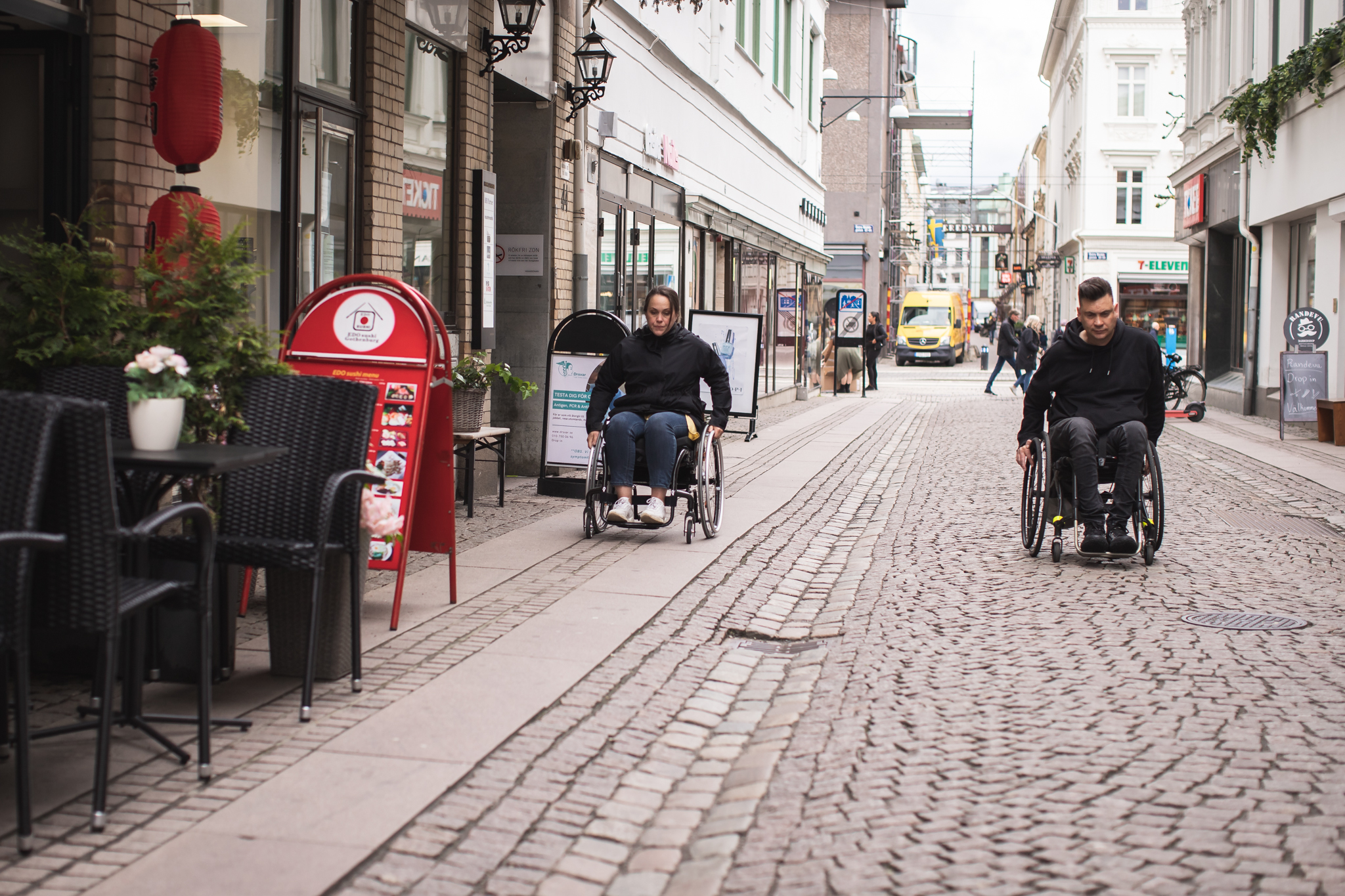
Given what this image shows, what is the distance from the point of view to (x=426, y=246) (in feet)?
35.3

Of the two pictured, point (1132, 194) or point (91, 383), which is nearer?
point (91, 383)

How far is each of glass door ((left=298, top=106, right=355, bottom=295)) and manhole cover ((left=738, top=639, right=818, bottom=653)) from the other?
3.93 m

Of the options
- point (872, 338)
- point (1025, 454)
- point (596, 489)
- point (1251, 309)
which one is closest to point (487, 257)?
point (596, 489)

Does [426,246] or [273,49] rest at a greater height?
[273,49]

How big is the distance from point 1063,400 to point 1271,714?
12.3ft

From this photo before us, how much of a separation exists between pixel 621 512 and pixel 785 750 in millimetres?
4256

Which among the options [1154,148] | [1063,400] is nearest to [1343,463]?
[1063,400]

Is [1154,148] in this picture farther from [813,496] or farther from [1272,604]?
[1272,604]

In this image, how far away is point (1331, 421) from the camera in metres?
17.3

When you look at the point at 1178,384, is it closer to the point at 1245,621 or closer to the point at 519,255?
the point at 519,255

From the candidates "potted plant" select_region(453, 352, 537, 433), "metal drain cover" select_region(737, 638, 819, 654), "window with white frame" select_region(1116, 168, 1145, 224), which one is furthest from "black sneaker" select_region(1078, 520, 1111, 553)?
"window with white frame" select_region(1116, 168, 1145, 224)

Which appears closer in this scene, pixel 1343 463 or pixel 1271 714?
pixel 1271 714

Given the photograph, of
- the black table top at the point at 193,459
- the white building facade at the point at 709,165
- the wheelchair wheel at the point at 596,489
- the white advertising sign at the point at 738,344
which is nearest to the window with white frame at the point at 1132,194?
the white building facade at the point at 709,165

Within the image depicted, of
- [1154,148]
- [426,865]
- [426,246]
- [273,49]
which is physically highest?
[1154,148]
